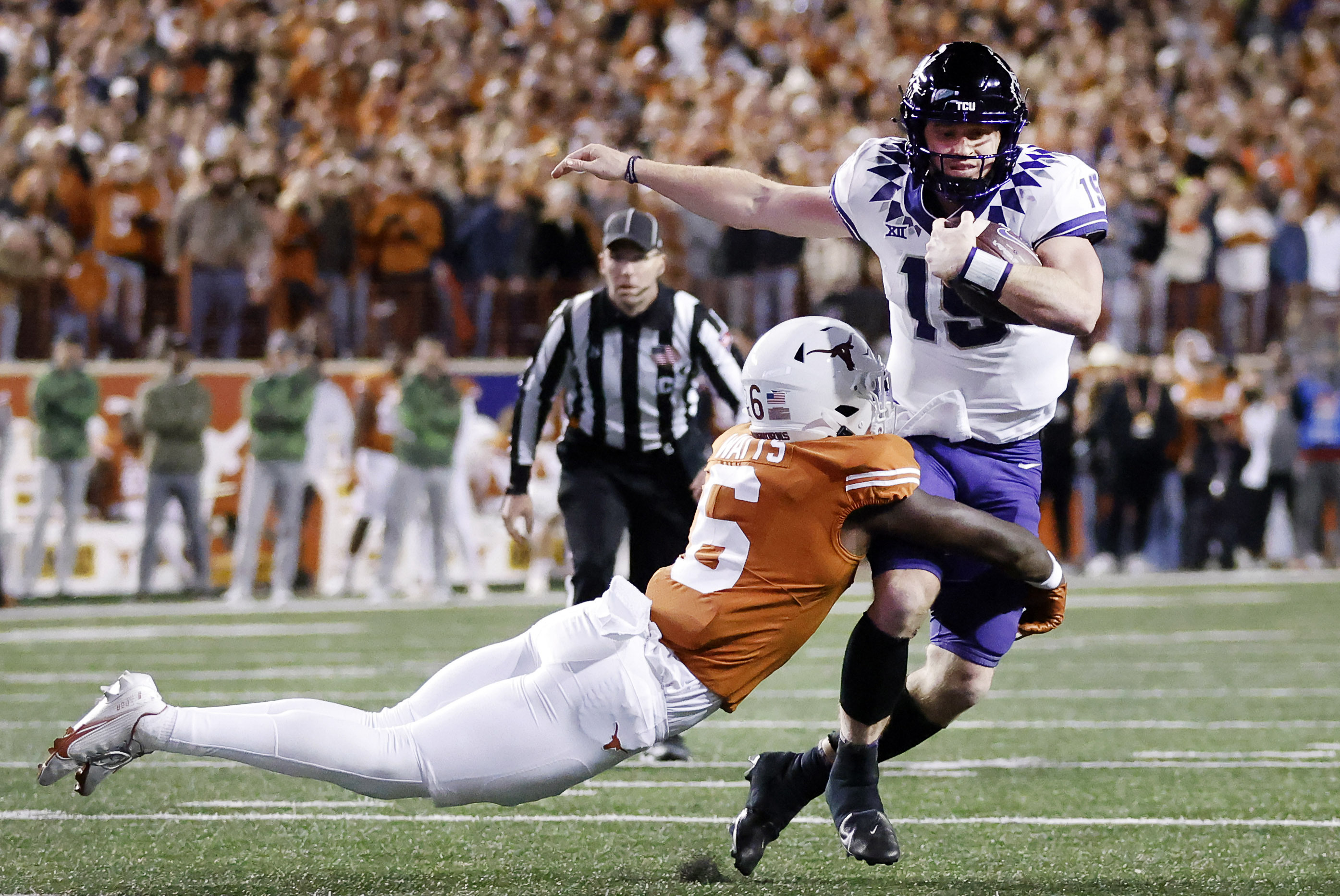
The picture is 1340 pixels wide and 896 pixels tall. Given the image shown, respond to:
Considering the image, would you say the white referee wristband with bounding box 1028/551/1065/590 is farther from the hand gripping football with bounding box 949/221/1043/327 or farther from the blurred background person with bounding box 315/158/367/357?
the blurred background person with bounding box 315/158/367/357

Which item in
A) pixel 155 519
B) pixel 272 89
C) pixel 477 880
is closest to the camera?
pixel 477 880

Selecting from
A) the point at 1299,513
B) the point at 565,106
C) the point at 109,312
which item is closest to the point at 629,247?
the point at 109,312

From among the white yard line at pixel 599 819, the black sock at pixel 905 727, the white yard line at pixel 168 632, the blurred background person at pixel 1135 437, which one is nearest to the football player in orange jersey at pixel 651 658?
the black sock at pixel 905 727

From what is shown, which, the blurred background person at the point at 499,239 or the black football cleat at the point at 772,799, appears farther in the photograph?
the blurred background person at the point at 499,239

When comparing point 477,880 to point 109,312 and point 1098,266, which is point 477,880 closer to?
point 1098,266

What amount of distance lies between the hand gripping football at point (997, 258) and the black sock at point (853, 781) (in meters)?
0.97

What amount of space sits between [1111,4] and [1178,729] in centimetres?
1175

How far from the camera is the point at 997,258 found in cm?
344

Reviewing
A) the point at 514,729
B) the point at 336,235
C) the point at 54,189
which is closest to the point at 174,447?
the point at 336,235

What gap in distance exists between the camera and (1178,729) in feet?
19.6

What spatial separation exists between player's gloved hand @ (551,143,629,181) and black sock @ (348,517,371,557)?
825 cm

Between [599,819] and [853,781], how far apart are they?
1.01m

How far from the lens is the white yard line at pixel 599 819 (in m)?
4.28

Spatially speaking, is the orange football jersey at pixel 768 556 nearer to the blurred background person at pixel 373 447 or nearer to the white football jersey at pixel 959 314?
the white football jersey at pixel 959 314
